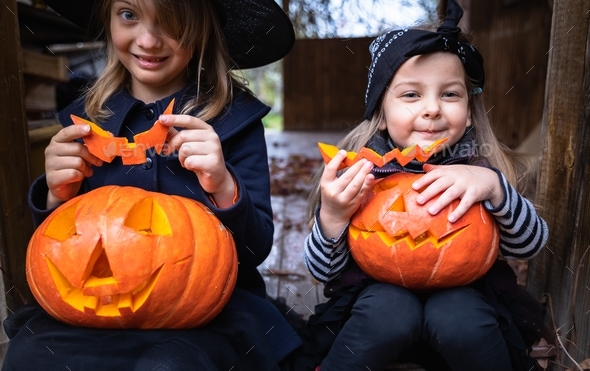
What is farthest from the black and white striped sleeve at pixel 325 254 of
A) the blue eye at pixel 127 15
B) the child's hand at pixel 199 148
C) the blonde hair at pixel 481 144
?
the blue eye at pixel 127 15

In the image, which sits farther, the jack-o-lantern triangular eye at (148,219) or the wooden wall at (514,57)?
the wooden wall at (514,57)

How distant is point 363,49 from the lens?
11820 mm

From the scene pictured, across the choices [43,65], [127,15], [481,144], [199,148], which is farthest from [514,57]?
[199,148]

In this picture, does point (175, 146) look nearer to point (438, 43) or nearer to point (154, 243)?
point (154, 243)

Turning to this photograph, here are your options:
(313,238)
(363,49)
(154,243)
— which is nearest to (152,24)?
(154,243)

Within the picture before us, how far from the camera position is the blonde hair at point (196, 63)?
6.45 ft

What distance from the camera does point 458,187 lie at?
1715 millimetres

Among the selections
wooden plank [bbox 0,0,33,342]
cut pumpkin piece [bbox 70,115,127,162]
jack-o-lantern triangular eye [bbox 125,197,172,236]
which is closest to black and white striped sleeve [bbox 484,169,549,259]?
jack-o-lantern triangular eye [bbox 125,197,172,236]

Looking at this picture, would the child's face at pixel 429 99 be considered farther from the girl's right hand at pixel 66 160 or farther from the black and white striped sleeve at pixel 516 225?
the girl's right hand at pixel 66 160

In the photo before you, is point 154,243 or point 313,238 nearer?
point 154,243

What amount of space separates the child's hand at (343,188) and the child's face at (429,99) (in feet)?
1.00

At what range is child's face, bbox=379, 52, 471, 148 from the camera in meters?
1.90

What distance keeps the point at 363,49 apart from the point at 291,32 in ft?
32.9

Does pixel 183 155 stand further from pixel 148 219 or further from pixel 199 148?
pixel 148 219
